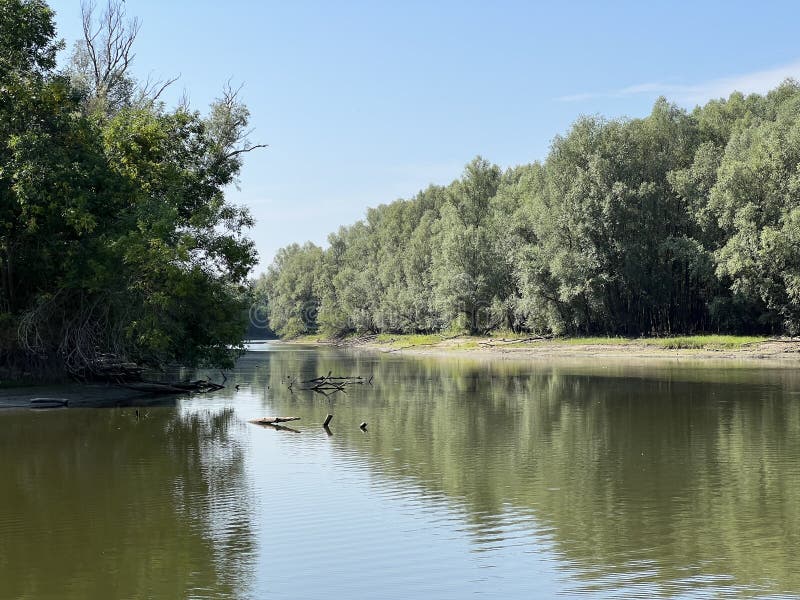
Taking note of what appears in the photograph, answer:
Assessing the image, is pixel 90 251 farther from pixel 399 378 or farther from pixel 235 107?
pixel 399 378

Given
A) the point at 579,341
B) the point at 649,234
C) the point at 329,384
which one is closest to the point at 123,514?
the point at 329,384

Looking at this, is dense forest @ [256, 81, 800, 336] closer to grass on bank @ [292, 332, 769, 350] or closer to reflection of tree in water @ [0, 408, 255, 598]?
grass on bank @ [292, 332, 769, 350]

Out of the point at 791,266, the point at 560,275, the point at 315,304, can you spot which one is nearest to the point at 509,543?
the point at 791,266

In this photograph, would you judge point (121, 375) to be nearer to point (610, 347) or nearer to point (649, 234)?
point (610, 347)

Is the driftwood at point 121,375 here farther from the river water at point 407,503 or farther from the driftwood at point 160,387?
the river water at point 407,503

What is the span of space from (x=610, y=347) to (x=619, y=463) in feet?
197

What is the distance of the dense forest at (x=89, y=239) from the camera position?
3700cm

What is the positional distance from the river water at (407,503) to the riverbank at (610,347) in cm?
3428

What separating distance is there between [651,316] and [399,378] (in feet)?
133

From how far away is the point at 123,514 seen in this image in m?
17.5

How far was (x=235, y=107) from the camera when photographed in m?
57.6

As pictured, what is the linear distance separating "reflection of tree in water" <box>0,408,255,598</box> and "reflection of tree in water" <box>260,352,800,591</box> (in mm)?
4632

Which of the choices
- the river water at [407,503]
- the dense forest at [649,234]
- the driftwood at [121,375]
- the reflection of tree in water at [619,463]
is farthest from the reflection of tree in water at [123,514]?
the dense forest at [649,234]

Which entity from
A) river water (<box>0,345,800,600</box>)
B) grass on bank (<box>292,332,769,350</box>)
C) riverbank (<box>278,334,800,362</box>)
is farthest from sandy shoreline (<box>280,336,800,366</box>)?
river water (<box>0,345,800,600</box>)
